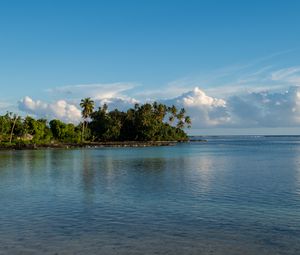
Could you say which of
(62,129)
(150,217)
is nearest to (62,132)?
(62,129)

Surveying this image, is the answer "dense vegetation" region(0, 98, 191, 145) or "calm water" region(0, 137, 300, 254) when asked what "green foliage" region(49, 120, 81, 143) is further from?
"calm water" region(0, 137, 300, 254)

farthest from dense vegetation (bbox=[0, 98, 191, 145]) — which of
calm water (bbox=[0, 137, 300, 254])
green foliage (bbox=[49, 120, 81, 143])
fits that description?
calm water (bbox=[0, 137, 300, 254])

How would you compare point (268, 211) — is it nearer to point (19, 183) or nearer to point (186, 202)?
point (186, 202)

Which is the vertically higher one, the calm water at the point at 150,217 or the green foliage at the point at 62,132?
the green foliage at the point at 62,132

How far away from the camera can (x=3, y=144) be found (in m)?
141

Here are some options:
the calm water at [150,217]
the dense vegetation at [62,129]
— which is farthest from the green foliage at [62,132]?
the calm water at [150,217]

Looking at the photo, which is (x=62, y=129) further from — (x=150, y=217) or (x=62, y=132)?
(x=150, y=217)

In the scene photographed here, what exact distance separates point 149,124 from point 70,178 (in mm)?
149988

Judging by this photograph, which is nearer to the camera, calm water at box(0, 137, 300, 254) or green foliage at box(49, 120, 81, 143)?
calm water at box(0, 137, 300, 254)

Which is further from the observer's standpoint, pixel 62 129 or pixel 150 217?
pixel 62 129

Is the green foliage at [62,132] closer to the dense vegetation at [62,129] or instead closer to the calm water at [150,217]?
the dense vegetation at [62,129]

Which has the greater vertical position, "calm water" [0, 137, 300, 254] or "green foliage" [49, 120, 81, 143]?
"green foliage" [49, 120, 81, 143]

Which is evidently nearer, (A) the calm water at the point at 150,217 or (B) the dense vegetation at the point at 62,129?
(A) the calm water at the point at 150,217

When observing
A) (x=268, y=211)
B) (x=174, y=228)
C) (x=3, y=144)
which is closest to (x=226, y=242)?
(x=174, y=228)
